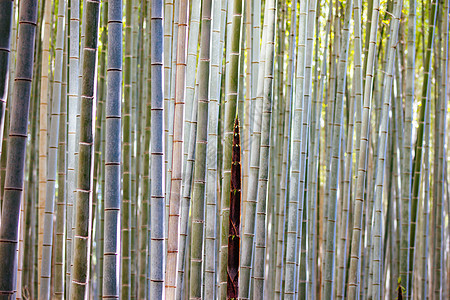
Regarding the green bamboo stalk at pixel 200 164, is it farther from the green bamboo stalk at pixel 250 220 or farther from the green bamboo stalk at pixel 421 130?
the green bamboo stalk at pixel 421 130

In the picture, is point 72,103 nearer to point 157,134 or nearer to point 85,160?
point 157,134

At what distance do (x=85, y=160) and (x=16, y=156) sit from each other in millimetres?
215

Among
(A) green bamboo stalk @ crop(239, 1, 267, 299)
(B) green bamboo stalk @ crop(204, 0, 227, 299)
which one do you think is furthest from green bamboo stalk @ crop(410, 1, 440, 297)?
(B) green bamboo stalk @ crop(204, 0, 227, 299)

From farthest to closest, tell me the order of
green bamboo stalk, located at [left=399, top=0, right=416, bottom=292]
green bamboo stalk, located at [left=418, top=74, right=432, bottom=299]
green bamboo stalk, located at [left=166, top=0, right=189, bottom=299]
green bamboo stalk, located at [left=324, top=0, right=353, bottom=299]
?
1. green bamboo stalk, located at [left=418, top=74, right=432, bottom=299]
2. green bamboo stalk, located at [left=399, top=0, right=416, bottom=292]
3. green bamboo stalk, located at [left=324, top=0, right=353, bottom=299]
4. green bamboo stalk, located at [left=166, top=0, right=189, bottom=299]

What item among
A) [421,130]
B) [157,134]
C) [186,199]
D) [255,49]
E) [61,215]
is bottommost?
[61,215]

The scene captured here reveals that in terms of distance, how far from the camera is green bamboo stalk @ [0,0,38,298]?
4.40ft

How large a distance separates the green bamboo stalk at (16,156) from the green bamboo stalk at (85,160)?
182 mm

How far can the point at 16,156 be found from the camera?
136 centimetres

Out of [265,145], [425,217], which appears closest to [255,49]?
[265,145]

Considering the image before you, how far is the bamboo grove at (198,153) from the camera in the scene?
154cm

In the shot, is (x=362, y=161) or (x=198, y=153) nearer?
(x=198, y=153)

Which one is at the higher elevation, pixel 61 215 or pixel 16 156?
pixel 16 156

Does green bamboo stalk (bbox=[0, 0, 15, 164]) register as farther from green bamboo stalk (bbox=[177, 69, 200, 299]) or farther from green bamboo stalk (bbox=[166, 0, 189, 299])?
green bamboo stalk (bbox=[177, 69, 200, 299])

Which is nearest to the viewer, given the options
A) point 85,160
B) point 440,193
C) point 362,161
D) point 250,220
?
point 85,160
